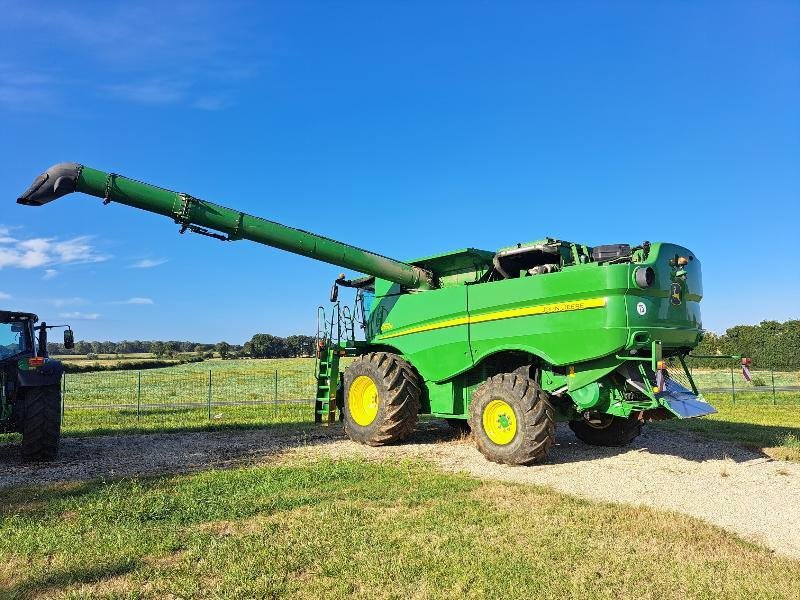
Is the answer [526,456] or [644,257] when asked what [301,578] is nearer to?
[526,456]

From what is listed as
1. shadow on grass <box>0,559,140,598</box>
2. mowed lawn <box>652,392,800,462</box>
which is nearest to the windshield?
shadow on grass <box>0,559,140,598</box>

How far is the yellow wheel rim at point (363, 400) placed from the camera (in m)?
11.7

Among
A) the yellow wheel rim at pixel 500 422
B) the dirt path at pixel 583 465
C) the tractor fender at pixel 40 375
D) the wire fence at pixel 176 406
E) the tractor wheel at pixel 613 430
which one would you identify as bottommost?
the wire fence at pixel 176 406

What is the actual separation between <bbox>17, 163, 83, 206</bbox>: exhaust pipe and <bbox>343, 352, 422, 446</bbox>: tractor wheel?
20.0 ft

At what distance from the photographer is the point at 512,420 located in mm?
9219

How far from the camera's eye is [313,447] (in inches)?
434

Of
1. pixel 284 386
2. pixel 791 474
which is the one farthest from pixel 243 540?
pixel 284 386

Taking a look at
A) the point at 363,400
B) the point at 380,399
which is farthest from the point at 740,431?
the point at 363,400

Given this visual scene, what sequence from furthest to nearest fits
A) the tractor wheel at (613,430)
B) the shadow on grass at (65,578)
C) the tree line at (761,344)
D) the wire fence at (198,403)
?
the tree line at (761,344)
the wire fence at (198,403)
the tractor wheel at (613,430)
the shadow on grass at (65,578)

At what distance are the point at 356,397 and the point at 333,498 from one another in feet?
16.2

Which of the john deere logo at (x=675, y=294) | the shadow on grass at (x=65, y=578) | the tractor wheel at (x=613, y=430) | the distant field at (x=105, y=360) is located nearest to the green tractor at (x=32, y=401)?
the shadow on grass at (x=65, y=578)

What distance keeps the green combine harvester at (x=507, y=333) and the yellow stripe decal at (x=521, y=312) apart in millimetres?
19

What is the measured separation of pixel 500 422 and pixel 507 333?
1.47m

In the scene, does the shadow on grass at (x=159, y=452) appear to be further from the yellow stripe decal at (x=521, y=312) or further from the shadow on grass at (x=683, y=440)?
the yellow stripe decal at (x=521, y=312)
